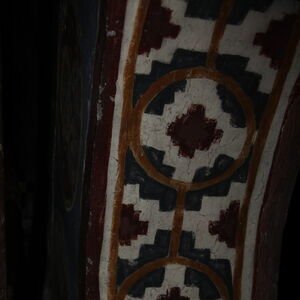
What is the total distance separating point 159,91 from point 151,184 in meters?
0.23

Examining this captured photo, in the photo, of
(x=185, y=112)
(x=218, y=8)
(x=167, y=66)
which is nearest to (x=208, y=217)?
(x=185, y=112)

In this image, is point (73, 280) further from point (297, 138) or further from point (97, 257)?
point (297, 138)

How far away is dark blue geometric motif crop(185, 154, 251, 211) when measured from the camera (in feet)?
4.58

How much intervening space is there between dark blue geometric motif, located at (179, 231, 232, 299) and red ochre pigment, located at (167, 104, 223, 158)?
0.23m

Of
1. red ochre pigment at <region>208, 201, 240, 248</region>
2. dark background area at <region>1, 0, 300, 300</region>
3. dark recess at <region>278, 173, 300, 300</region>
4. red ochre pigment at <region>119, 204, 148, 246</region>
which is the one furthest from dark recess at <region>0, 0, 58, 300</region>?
dark recess at <region>278, 173, 300, 300</region>

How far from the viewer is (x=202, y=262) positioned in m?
1.49

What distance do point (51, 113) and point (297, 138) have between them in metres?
0.80

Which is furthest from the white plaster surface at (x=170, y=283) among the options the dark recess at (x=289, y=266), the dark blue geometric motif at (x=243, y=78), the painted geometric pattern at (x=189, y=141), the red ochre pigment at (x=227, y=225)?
the dark recess at (x=289, y=266)

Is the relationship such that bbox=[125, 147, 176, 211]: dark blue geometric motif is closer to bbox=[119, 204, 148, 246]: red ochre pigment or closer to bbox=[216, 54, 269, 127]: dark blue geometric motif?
bbox=[119, 204, 148, 246]: red ochre pigment

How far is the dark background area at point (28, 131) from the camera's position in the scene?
70.1 inches

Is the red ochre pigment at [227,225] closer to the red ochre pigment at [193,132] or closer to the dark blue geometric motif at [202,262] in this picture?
the dark blue geometric motif at [202,262]

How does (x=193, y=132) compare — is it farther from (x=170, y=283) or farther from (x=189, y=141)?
(x=170, y=283)

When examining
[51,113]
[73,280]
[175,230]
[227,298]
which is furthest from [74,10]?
[227,298]

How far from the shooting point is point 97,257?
4.65 feet
